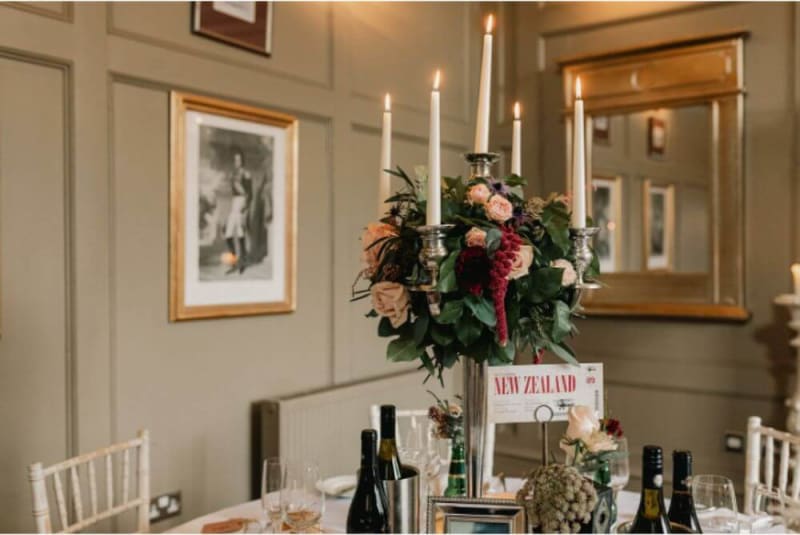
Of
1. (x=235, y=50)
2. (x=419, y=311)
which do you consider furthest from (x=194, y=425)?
(x=419, y=311)

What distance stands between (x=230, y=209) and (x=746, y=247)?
7.64 feet

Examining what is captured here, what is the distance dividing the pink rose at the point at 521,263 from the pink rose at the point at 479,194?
0.11 metres

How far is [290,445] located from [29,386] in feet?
3.32

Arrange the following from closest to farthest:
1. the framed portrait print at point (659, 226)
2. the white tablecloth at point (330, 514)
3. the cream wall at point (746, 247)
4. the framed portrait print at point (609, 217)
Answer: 1. the white tablecloth at point (330, 514)
2. the cream wall at point (746, 247)
3. the framed portrait print at point (659, 226)
4. the framed portrait print at point (609, 217)

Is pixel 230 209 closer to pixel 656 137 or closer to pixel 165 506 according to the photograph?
pixel 165 506

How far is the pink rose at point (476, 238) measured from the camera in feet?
4.15

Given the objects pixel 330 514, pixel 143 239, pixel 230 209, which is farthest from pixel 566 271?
pixel 230 209

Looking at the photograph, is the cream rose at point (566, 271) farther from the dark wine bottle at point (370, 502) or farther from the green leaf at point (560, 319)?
the dark wine bottle at point (370, 502)

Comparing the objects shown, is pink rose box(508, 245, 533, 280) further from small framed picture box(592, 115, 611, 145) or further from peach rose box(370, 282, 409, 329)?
small framed picture box(592, 115, 611, 145)

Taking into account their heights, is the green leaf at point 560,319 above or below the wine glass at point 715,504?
above

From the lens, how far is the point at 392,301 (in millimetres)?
1325

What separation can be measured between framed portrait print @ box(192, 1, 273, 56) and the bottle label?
223 cm

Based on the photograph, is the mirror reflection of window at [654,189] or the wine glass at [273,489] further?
the mirror reflection of window at [654,189]

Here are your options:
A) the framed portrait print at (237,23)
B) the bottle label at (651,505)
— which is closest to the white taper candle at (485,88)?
the bottle label at (651,505)
